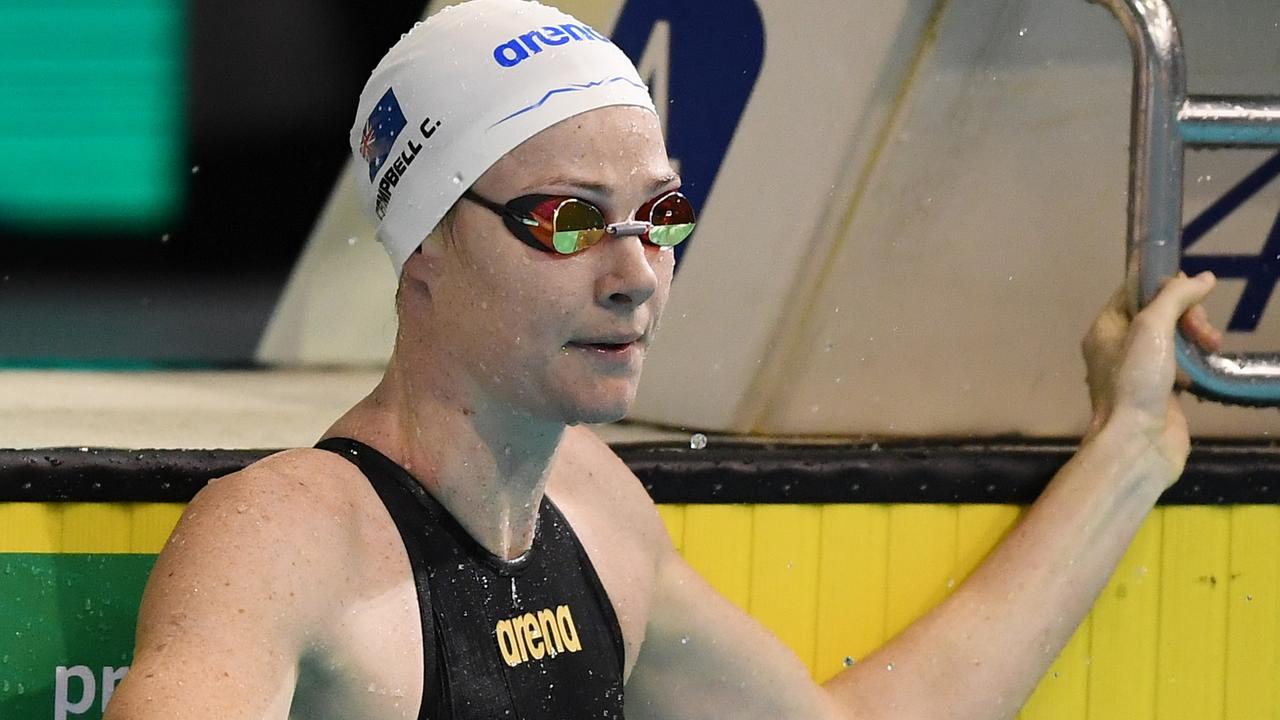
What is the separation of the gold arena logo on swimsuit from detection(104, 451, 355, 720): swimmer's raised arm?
199 mm

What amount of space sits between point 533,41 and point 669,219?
0.19 meters

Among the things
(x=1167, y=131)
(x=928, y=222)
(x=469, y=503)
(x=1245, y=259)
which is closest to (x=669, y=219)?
(x=469, y=503)

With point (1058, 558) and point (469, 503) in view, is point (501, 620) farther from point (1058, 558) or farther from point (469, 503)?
point (1058, 558)

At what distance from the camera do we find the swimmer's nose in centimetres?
131

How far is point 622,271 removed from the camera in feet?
4.31

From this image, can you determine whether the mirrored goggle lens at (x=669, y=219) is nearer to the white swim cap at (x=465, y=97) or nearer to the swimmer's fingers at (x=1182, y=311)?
the white swim cap at (x=465, y=97)

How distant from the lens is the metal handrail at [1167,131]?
1.85 m

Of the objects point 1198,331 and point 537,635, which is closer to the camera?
point 537,635

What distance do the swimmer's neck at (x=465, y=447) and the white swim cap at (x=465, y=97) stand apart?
0.13 m

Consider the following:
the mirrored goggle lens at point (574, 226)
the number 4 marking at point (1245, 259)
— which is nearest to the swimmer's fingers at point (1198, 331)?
the number 4 marking at point (1245, 259)

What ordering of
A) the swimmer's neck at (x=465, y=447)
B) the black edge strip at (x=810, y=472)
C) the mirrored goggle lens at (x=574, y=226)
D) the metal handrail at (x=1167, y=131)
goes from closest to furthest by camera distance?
the mirrored goggle lens at (x=574, y=226)
the swimmer's neck at (x=465, y=447)
the black edge strip at (x=810, y=472)
the metal handrail at (x=1167, y=131)

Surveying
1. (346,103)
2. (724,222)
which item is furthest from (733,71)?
(346,103)

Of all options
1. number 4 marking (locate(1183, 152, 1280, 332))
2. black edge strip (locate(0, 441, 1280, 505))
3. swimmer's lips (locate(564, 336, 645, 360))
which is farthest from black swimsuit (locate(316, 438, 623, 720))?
number 4 marking (locate(1183, 152, 1280, 332))

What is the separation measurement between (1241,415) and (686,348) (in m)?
0.75
